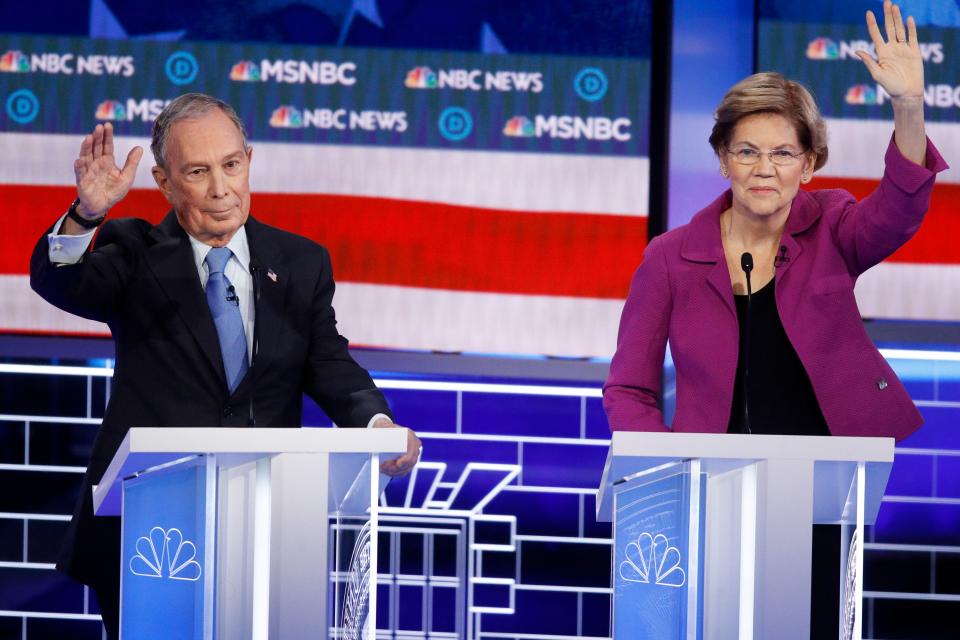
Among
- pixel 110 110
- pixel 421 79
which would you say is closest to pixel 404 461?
pixel 421 79

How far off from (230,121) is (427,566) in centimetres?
190

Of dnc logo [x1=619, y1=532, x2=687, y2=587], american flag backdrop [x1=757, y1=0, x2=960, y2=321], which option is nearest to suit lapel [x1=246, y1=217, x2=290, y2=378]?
dnc logo [x1=619, y1=532, x2=687, y2=587]

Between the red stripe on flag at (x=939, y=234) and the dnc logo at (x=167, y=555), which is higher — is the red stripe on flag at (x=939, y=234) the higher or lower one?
the higher one

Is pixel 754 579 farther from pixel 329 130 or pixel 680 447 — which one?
pixel 329 130

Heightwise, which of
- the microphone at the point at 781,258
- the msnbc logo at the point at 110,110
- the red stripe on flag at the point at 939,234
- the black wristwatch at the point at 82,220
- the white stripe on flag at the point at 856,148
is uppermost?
the msnbc logo at the point at 110,110

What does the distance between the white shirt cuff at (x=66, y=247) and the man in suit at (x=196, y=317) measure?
25 millimetres

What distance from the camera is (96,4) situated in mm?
4500

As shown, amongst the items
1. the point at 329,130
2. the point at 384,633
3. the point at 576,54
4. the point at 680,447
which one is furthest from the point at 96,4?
the point at 680,447

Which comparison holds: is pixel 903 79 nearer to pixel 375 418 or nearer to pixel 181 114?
pixel 375 418

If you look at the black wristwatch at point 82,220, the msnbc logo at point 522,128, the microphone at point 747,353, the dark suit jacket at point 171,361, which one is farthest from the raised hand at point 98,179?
the msnbc logo at point 522,128

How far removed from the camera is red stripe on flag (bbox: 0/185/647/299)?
4418 mm

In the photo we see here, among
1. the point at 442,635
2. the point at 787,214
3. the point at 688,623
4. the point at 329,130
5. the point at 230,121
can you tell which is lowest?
the point at 442,635

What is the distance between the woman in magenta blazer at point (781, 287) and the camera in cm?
275

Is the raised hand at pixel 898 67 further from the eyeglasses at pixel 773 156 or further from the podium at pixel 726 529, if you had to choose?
the podium at pixel 726 529
